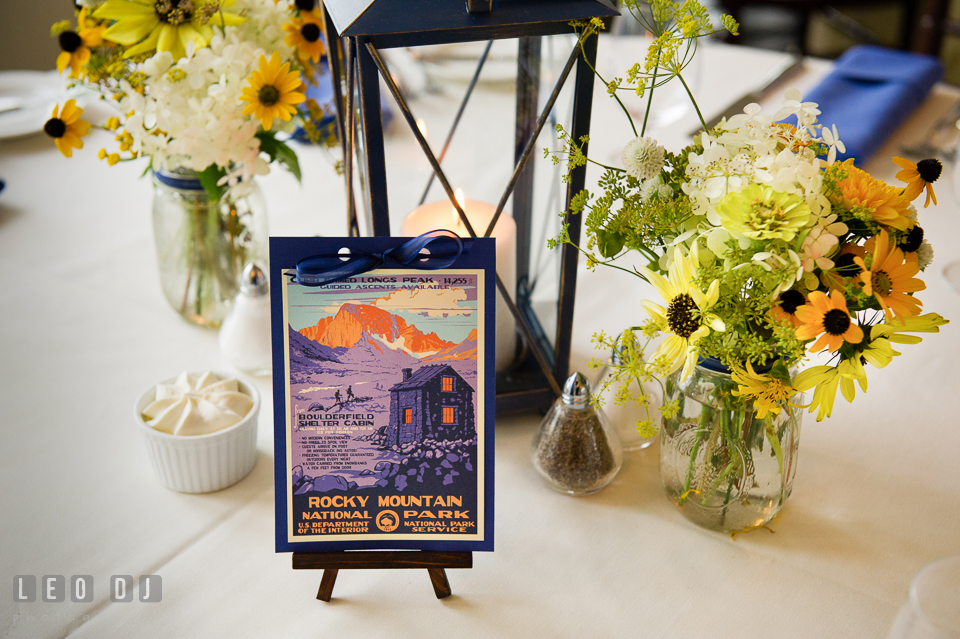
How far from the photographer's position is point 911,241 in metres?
0.57

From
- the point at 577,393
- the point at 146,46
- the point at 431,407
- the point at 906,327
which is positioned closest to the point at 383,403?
the point at 431,407

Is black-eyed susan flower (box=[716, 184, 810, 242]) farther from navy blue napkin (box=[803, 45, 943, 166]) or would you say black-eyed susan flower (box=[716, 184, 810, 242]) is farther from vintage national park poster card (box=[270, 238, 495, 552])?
navy blue napkin (box=[803, 45, 943, 166])

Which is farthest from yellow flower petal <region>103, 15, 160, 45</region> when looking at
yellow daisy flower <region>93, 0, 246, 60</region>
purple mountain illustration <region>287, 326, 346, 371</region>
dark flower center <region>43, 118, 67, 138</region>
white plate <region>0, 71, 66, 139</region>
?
white plate <region>0, 71, 66, 139</region>

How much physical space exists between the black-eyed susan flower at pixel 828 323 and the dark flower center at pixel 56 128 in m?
0.78

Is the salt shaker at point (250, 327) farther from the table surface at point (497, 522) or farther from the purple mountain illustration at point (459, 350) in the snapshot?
the purple mountain illustration at point (459, 350)

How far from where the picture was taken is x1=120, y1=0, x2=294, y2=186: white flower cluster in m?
0.78

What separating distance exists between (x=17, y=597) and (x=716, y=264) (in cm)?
67

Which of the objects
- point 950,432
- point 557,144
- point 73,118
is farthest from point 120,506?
point 950,432

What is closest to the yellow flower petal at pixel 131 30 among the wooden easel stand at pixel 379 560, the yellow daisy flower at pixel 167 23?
the yellow daisy flower at pixel 167 23

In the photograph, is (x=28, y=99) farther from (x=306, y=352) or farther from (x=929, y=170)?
(x=929, y=170)

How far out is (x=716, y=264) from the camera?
575 millimetres

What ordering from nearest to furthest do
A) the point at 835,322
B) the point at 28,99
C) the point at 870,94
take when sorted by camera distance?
the point at 835,322
the point at 870,94
the point at 28,99

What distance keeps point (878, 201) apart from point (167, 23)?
0.74m

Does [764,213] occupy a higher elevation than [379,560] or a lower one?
higher
